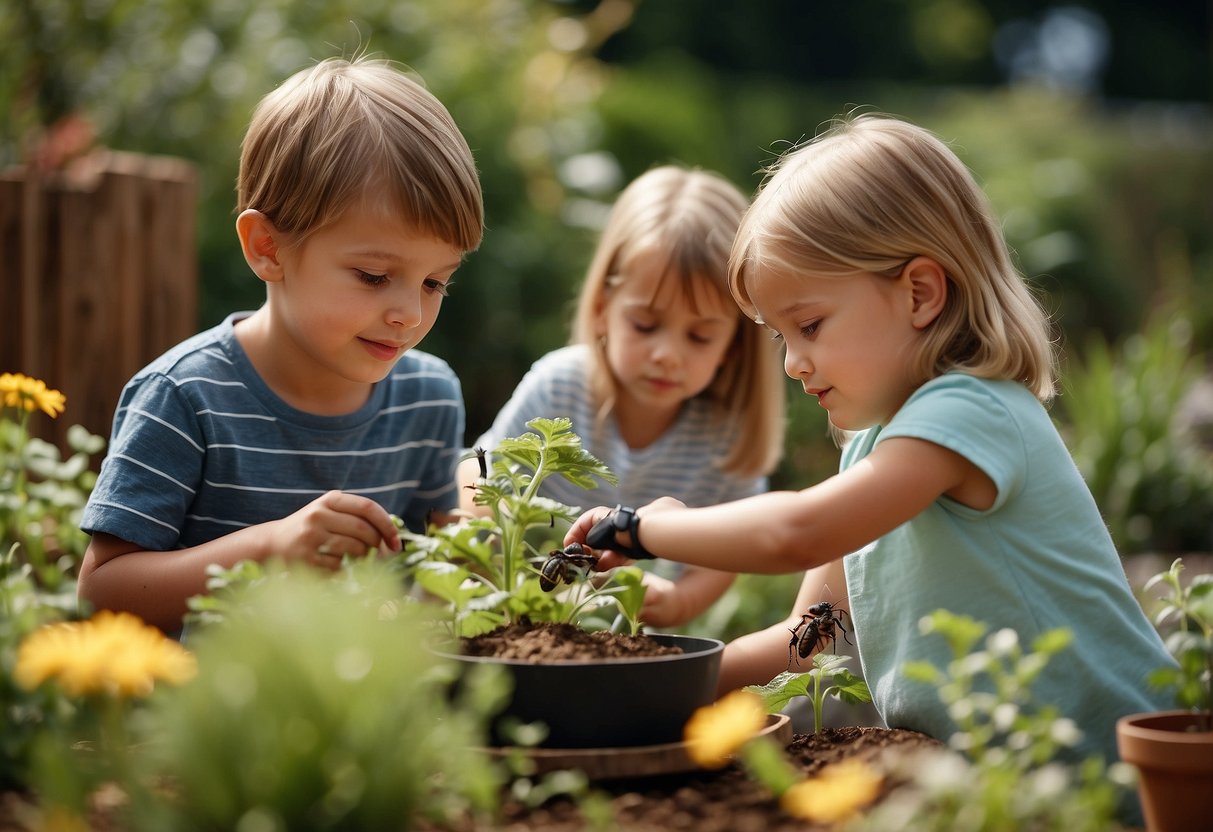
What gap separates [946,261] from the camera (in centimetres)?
188

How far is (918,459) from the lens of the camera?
1.65 metres

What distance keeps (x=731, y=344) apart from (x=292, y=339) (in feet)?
4.22

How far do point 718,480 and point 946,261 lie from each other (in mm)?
1516

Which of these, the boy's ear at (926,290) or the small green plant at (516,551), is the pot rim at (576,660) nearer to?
the small green plant at (516,551)

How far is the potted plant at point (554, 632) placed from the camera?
149cm

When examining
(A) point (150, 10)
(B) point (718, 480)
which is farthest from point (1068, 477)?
(A) point (150, 10)

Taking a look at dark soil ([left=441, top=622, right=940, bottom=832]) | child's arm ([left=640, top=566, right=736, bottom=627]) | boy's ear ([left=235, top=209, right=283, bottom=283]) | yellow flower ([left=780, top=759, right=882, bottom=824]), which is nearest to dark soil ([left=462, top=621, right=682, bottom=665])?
dark soil ([left=441, top=622, right=940, bottom=832])

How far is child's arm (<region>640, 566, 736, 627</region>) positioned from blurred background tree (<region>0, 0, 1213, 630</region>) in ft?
4.02

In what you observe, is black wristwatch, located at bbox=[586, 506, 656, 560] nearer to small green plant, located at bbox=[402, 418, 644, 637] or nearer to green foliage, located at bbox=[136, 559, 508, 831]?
small green plant, located at bbox=[402, 418, 644, 637]

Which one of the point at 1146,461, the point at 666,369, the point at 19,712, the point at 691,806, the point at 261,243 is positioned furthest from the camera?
the point at 1146,461

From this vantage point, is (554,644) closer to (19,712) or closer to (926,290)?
(19,712)

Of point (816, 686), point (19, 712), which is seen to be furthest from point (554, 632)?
point (19, 712)

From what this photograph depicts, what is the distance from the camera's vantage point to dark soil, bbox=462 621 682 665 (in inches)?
60.2

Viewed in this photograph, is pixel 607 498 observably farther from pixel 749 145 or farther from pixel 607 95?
pixel 749 145
